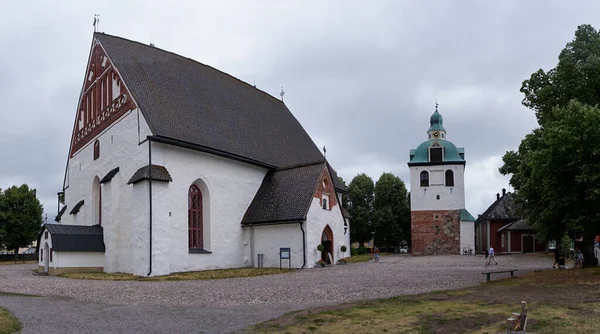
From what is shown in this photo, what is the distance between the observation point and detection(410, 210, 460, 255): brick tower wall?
53844 mm

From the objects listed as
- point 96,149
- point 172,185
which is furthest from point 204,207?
point 96,149

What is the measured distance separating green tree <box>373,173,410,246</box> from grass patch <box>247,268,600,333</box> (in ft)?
169

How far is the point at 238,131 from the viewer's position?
113ft

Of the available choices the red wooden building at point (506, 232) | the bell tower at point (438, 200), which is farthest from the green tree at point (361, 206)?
the red wooden building at point (506, 232)

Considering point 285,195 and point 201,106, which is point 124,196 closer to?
point 201,106

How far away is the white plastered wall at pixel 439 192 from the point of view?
55281 mm

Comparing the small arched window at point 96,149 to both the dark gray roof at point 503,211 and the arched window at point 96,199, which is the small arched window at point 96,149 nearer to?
the arched window at point 96,199

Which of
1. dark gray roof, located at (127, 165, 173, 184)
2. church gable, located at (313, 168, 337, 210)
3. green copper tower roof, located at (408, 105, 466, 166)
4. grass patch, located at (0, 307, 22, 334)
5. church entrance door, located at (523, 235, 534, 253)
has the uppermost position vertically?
green copper tower roof, located at (408, 105, 466, 166)

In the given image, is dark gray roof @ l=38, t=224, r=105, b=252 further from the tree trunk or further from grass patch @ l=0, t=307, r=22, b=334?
the tree trunk

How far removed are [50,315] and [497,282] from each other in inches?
556

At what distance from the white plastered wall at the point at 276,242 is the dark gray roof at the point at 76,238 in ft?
27.7

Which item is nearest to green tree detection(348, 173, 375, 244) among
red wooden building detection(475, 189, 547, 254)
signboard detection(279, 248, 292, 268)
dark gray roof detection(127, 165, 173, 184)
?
red wooden building detection(475, 189, 547, 254)

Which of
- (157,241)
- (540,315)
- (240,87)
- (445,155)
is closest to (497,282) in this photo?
(540,315)

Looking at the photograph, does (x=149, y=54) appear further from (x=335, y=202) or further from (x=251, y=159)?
(x=335, y=202)
